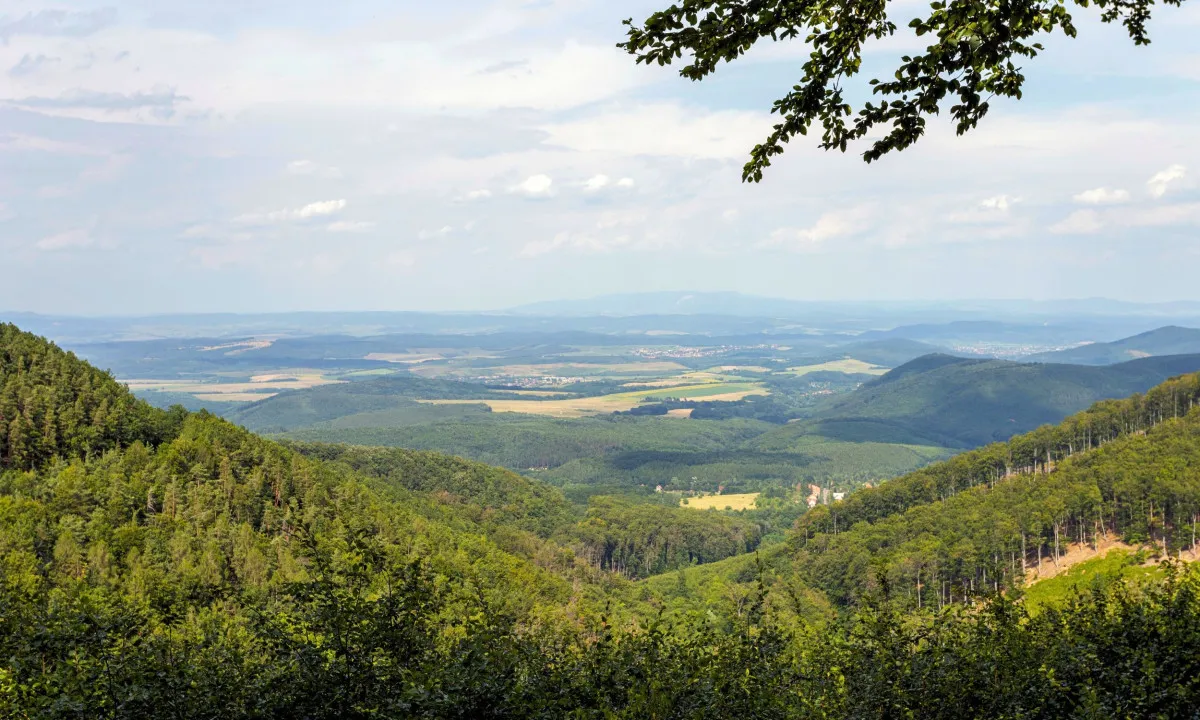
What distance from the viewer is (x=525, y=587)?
236ft

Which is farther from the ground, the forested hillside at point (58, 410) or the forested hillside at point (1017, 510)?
the forested hillside at point (58, 410)

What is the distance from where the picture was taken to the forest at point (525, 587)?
15.7 m

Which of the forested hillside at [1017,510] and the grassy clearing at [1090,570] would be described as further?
the forested hillside at [1017,510]

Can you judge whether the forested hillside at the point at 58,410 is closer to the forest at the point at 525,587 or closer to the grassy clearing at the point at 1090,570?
the forest at the point at 525,587

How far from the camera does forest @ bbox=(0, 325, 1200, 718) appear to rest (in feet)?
51.6

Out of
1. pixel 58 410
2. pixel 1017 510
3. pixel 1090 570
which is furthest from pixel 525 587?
pixel 1017 510

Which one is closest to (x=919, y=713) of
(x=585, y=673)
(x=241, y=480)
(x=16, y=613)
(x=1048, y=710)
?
(x=1048, y=710)

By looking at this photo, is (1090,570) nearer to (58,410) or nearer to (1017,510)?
(1017,510)

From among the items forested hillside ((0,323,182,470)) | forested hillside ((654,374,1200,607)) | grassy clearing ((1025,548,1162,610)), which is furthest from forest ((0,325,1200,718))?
grassy clearing ((1025,548,1162,610))

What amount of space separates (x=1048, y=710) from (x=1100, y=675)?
1.73 meters

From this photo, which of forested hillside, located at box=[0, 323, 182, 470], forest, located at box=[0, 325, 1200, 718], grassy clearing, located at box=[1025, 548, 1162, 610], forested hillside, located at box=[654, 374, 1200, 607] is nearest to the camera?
forest, located at box=[0, 325, 1200, 718]

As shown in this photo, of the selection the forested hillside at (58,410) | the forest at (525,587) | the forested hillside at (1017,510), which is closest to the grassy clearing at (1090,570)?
the forested hillside at (1017,510)

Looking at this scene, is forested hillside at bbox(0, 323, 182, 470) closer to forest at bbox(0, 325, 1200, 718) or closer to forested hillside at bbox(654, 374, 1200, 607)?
forest at bbox(0, 325, 1200, 718)

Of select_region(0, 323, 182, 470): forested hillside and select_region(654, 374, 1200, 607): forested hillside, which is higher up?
select_region(0, 323, 182, 470): forested hillside
